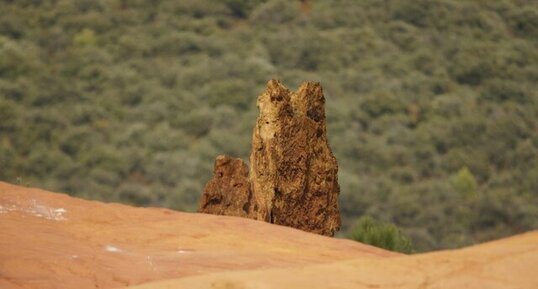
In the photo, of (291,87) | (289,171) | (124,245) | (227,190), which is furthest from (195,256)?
(291,87)

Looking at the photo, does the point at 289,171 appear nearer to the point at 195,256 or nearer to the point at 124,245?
the point at 124,245

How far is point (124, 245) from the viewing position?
21.2ft

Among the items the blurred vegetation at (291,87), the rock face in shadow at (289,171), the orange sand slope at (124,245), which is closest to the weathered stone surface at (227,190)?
the rock face in shadow at (289,171)

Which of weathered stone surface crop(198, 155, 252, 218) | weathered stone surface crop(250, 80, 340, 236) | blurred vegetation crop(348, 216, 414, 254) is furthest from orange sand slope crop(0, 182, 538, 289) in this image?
blurred vegetation crop(348, 216, 414, 254)

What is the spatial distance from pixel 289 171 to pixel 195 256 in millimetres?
4141

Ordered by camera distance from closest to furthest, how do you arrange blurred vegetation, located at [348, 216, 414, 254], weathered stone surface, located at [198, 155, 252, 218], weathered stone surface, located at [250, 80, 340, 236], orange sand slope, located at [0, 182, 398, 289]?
orange sand slope, located at [0, 182, 398, 289], weathered stone surface, located at [250, 80, 340, 236], weathered stone surface, located at [198, 155, 252, 218], blurred vegetation, located at [348, 216, 414, 254]

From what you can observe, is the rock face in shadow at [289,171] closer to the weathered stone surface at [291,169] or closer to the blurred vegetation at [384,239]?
the weathered stone surface at [291,169]

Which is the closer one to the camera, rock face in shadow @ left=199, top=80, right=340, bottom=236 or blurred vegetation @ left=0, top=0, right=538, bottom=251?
rock face in shadow @ left=199, top=80, right=340, bottom=236

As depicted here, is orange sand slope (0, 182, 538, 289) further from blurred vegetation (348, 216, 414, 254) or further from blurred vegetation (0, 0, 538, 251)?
blurred vegetation (0, 0, 538, 251)

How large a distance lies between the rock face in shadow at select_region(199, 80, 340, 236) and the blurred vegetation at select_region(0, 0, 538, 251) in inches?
392

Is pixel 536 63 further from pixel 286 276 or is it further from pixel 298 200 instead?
pixel 286 276

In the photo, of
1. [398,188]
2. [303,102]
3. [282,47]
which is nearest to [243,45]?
[282,47]

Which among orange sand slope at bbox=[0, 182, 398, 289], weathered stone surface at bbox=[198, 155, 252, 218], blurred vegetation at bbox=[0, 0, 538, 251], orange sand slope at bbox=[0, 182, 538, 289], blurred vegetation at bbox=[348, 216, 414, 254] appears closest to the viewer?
orange sand slope at bbox=[0, 182, 538, 289]

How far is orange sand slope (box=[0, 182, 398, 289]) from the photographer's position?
18.5 ft
